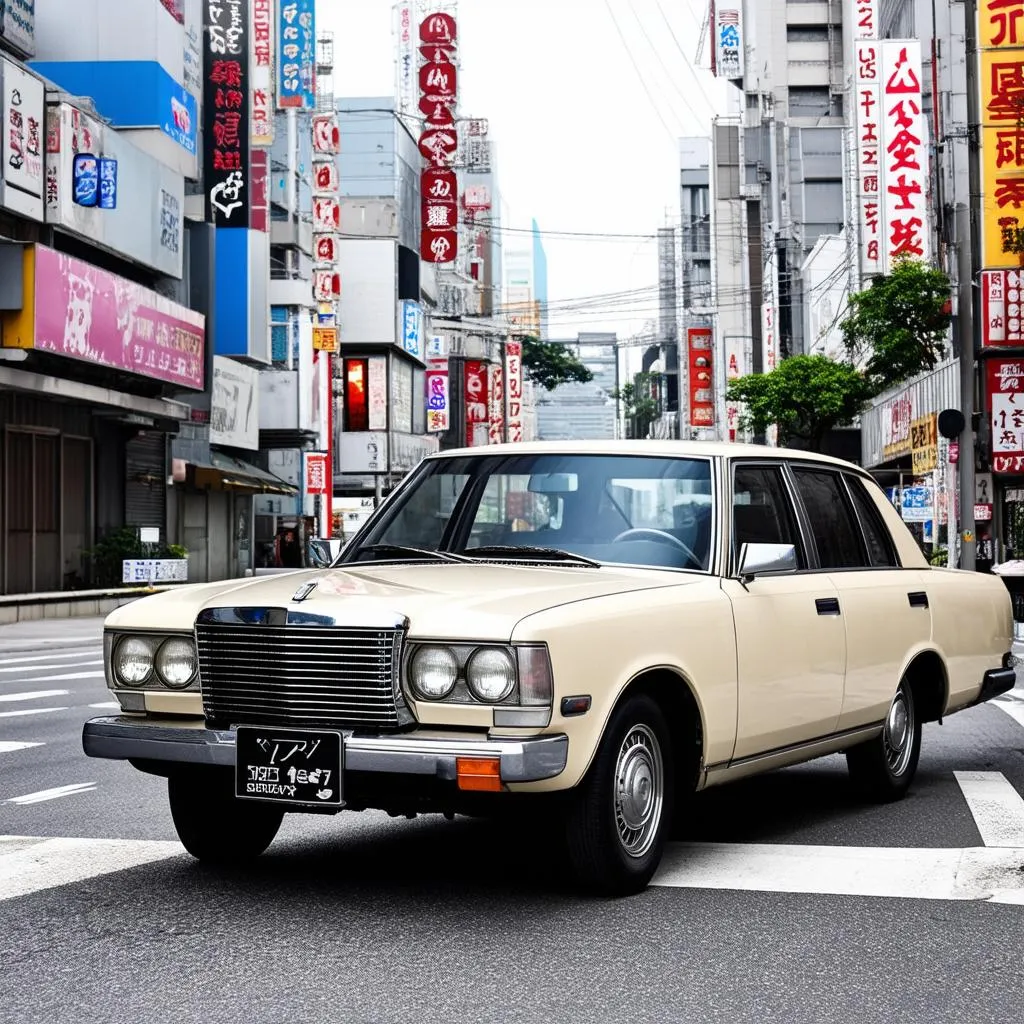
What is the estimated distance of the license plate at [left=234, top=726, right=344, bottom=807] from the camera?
5.37 m

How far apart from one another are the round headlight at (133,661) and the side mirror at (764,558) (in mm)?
2389

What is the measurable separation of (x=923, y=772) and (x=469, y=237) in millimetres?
99459

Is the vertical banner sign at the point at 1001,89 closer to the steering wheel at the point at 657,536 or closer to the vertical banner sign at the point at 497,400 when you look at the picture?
the steering wheel at the point at 657,536

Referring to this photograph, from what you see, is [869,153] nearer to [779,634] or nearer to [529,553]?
[779,634]

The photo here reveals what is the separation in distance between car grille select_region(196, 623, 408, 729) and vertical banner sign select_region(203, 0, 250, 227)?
3732 centimetres

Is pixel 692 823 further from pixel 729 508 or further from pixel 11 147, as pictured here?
pixel 11 147

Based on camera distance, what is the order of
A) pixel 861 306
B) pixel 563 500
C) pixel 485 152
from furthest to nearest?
pixel 485 152 < pixel 861 306 < pixel 563 500

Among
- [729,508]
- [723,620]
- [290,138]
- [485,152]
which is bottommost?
[723,620]

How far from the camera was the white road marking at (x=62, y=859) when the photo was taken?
6199mm

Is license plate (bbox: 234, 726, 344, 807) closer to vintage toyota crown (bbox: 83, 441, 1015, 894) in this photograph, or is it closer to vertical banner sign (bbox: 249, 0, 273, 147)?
vintage toyota crown (bbox: 83, 441, 1015, 894)

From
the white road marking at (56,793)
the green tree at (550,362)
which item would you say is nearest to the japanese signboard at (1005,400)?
the white road marking at (56,793)

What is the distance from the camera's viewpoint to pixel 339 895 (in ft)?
19.3

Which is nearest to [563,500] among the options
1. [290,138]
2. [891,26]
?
[290,138]

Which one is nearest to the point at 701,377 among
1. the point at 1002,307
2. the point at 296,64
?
the point at 296,64
